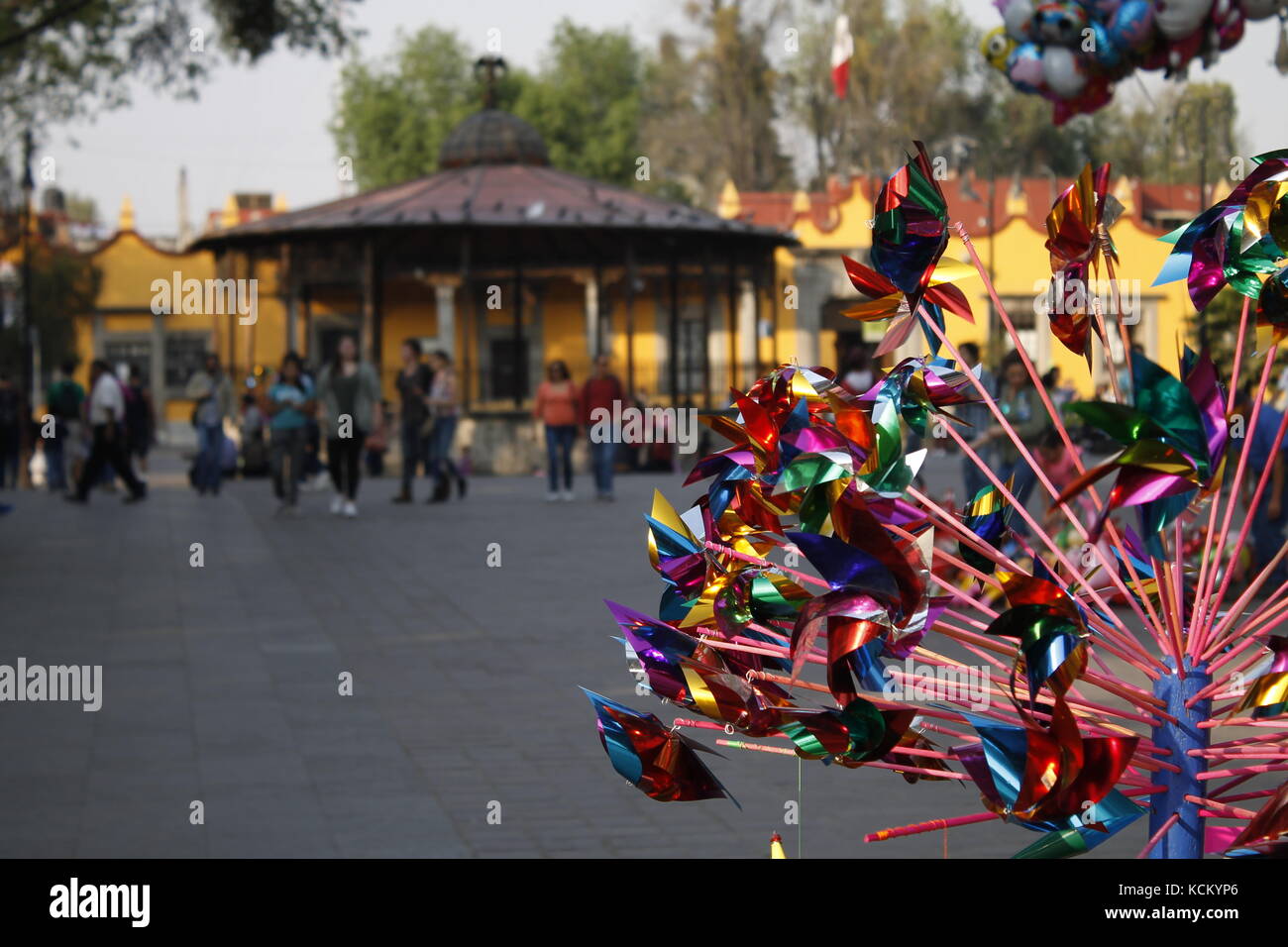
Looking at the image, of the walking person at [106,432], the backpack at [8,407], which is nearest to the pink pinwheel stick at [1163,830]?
the walking person at [106,432]

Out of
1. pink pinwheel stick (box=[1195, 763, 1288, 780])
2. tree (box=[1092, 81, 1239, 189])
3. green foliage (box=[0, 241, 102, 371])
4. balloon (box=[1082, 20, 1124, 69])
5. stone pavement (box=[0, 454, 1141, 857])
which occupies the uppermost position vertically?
green foliage (box=[0, 241, 102, 371])

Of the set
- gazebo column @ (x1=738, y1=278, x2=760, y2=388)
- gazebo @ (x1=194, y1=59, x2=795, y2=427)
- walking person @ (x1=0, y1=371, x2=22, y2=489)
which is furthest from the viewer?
gazebo column @ (x1=738, y1=278, x2=760, y2=388)

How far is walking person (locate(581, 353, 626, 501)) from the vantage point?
20.4m

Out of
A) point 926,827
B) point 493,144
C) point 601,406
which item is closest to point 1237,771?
point 926,827

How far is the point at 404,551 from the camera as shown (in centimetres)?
1453

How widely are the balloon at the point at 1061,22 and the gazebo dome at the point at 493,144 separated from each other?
3016 cm

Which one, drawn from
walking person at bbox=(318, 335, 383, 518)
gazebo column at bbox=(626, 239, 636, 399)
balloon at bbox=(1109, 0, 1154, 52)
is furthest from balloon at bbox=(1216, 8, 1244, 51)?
gazebo column at bbox=(626, 239, 636, 399)

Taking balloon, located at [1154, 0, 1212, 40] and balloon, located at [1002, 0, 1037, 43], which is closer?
balloon, located at [1154, 0, 1212, 40]

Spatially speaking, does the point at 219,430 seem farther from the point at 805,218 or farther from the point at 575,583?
the point at 805,218

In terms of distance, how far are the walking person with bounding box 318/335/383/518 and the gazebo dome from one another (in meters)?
20.1

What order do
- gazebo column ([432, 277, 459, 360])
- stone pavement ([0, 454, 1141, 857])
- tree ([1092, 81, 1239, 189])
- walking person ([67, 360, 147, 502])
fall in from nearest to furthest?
stone pavement ([0, 454, 1141, 857])
tree ([1092, 81, 1239, 189])
walking person ([67, 360, 147, 502])
gazebo column ([432, 277, 459, 360])

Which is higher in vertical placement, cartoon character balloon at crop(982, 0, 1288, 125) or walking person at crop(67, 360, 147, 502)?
cartoon character balloon at crop(982, 0, 1288, 125)

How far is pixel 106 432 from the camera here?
20.4m

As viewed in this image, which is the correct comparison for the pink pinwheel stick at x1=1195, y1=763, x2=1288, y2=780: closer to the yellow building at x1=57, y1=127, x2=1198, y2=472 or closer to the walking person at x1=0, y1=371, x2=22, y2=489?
the yellow building at x1=57, y1=127, x2=1198, y2=472
